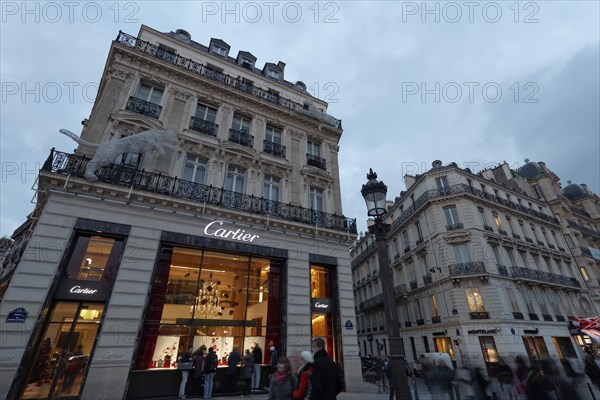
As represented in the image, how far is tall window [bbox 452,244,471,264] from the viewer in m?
23.5

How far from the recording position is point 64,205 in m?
9.46

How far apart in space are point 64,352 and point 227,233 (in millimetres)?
5917

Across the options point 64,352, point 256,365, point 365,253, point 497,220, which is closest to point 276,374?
point 256,365

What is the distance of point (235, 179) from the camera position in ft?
44.3

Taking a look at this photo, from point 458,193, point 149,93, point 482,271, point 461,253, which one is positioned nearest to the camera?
point 149,93

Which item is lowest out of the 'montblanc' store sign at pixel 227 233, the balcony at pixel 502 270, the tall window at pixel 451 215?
the 'montblanc' store sign at pixel 227 233

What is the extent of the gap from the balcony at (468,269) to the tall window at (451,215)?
3.73 m

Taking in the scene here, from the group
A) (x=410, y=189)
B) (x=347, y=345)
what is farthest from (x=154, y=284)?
(x=410, y=189)

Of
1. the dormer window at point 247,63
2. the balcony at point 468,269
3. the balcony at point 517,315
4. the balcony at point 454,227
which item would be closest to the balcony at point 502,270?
the balcony at point 468,269

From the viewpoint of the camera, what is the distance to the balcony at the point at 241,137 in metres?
14.4

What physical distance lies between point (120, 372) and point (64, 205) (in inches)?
215

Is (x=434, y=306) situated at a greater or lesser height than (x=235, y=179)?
lesser

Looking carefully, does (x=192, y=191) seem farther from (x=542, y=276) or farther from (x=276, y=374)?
(x=542, y=276)

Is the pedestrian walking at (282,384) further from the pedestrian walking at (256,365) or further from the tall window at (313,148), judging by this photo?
the tall window at (313,148)
